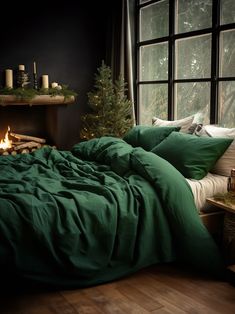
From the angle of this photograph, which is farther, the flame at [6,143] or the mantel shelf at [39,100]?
the flame at [6,143]

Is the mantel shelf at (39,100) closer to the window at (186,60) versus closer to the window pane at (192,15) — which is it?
the window at (186,60)

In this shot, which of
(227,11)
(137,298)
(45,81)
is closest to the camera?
(137,298)

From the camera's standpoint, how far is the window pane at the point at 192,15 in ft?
15.1

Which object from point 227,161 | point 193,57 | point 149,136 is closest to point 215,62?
point 193,57

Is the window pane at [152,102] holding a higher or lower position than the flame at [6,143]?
higher

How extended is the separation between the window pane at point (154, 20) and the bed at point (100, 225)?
250 centimetres

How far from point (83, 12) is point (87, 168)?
11.4 feet

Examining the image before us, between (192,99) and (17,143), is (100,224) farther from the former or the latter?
(17,143)

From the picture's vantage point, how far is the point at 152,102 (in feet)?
18.4

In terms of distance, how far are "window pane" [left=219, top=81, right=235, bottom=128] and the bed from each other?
106 cm

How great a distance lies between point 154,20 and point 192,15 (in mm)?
785

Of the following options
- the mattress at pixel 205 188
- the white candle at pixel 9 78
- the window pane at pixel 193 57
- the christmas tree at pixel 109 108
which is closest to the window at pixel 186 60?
the window pane at pixel 193 57

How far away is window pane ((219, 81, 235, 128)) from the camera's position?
170 inches

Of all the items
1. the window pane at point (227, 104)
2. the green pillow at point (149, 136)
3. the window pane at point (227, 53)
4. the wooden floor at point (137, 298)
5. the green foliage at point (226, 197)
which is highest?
the window pane at point (227, 53)
